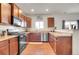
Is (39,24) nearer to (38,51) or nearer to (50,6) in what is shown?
(50,6)

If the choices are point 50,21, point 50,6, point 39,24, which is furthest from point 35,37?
point 50,6

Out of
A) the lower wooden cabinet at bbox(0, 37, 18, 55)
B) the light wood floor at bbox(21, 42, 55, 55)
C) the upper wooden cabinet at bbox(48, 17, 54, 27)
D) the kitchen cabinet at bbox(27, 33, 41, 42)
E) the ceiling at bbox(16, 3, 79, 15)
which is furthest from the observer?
the upper wooden cabinet at bbox(48, 17, 54, 27)

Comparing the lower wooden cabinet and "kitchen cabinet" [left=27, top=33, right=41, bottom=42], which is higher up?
the lower wooden cabinet

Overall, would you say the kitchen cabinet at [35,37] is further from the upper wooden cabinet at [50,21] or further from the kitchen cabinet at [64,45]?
the kitchen cabinet at [64,45]

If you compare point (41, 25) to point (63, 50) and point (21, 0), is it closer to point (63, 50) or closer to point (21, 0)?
point (63, 50)

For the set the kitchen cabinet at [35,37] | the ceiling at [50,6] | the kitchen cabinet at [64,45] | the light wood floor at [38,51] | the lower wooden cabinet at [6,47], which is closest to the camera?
the lower wooden cabinet at [6,47]

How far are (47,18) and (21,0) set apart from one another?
31.0ft

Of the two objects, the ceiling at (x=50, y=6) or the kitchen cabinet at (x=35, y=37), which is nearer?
the ceiling at (x=50, y=6)

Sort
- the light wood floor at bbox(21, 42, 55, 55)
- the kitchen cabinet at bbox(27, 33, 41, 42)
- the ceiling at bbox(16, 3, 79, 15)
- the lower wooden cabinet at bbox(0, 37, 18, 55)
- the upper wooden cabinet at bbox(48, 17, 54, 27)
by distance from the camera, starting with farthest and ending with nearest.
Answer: the upper wooden cabinet at bbox(48, 17, 54, 27), the kitchen cabinet at bbox(27, 33, 41, 42), the ceiling at bbox(16, 3, 79, 15), the light wood floor at bbox(21, 42, 55, 55), the lower wooden cabinet at bbox(0, 37, 18, 55)

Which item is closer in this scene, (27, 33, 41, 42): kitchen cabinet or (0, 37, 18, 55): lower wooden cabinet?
(0, 37, 18, 55): lower wooden cabinet

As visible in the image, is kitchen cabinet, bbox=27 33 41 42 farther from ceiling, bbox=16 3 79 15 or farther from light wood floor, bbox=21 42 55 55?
light wood floor, bbox=21 42 55 55

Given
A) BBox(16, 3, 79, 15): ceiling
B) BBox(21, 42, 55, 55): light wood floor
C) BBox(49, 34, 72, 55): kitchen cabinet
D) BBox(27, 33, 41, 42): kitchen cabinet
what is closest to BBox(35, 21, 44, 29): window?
BBox(27, 33, 41, 42): kitchen cabinet

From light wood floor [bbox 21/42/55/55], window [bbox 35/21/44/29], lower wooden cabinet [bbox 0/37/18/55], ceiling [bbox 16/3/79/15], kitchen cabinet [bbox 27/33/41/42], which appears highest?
ceiling [bbox 16/3/79/15]

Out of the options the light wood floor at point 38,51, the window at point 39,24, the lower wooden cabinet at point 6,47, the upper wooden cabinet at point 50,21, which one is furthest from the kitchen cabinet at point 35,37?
the lower wooden cabinet at point 6,47
